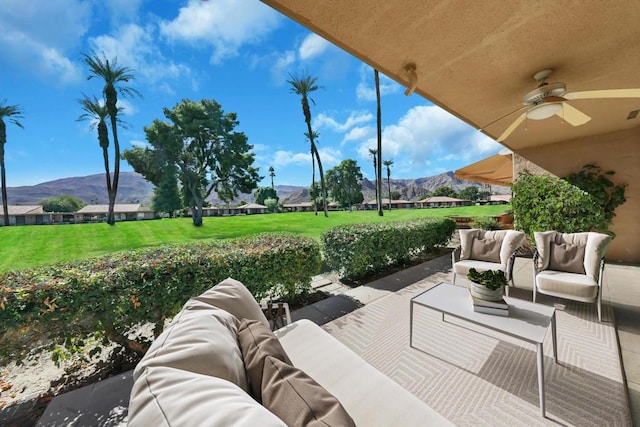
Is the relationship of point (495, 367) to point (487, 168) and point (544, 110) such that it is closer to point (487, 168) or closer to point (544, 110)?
point (544, 110)

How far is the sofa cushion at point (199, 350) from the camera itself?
84 centimetres

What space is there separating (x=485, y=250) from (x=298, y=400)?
164 inches

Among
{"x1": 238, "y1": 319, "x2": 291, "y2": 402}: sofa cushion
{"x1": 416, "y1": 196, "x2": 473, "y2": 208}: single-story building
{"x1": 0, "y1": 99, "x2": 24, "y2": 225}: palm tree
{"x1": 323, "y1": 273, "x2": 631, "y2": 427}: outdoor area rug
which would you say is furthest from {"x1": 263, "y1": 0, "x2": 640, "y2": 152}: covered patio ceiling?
{"x1": 416, "y1": 196, "x2": 473, "y2": 208}: single-story building

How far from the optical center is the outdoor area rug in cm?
155

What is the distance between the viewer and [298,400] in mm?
758

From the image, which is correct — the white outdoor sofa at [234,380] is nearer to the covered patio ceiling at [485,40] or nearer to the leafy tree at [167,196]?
the covered patio ceiling at [485,40]

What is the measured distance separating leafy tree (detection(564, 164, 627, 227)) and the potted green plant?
16.2 feet

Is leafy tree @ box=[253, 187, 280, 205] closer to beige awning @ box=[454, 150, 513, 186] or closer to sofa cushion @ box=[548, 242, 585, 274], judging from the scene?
beige awning @ box=[454, 150, 513, 186]

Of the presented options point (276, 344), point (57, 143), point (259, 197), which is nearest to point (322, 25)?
point (276, 344)

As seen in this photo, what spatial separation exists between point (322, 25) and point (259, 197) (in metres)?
54.8

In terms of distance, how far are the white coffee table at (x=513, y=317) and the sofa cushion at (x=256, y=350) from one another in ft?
5.21

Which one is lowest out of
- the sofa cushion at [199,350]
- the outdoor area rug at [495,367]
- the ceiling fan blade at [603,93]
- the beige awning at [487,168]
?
the outdoor area rug at [495,367]

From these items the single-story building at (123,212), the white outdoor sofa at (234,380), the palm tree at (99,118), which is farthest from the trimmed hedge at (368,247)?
the single-story building at (123,212)

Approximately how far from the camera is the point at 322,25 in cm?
182
